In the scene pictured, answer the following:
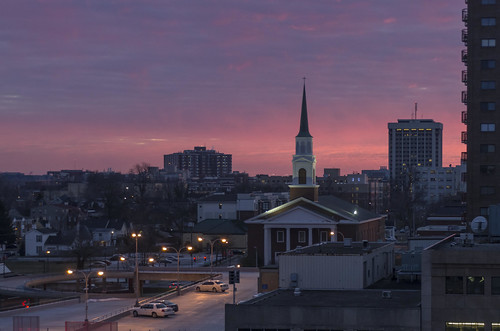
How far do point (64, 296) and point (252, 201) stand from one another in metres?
77.4

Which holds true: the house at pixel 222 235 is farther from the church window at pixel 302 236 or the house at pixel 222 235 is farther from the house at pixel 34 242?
the church window at pixel 302 236

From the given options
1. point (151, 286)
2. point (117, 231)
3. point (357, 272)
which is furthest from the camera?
point (117, 231)

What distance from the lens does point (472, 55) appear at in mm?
76312

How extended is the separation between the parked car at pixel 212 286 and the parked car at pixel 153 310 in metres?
16.9

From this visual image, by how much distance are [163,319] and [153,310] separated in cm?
164

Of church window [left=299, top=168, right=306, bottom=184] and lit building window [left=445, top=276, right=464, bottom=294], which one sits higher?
church window [left=299, top=168, right=306, bottom=184]

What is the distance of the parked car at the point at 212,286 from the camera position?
87438mm

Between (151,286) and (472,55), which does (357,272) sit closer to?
(472,55)

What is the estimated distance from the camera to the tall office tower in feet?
249

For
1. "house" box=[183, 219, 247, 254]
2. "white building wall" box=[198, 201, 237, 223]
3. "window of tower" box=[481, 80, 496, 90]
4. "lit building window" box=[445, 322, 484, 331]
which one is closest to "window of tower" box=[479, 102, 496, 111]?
"window of tower" box=[481, 80, 496, 90]

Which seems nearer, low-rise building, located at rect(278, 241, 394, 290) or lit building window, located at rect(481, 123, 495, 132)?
low-rise building, located at rect(278, 241, 394, 290)

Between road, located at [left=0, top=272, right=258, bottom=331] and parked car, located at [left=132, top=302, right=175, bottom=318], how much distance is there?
53cm

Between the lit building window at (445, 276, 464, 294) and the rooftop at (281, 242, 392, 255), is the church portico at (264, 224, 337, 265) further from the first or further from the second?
the lit building window at (445, 276, 464, 294)

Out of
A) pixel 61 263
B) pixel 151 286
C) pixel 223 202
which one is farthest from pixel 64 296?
pixel 223 202
